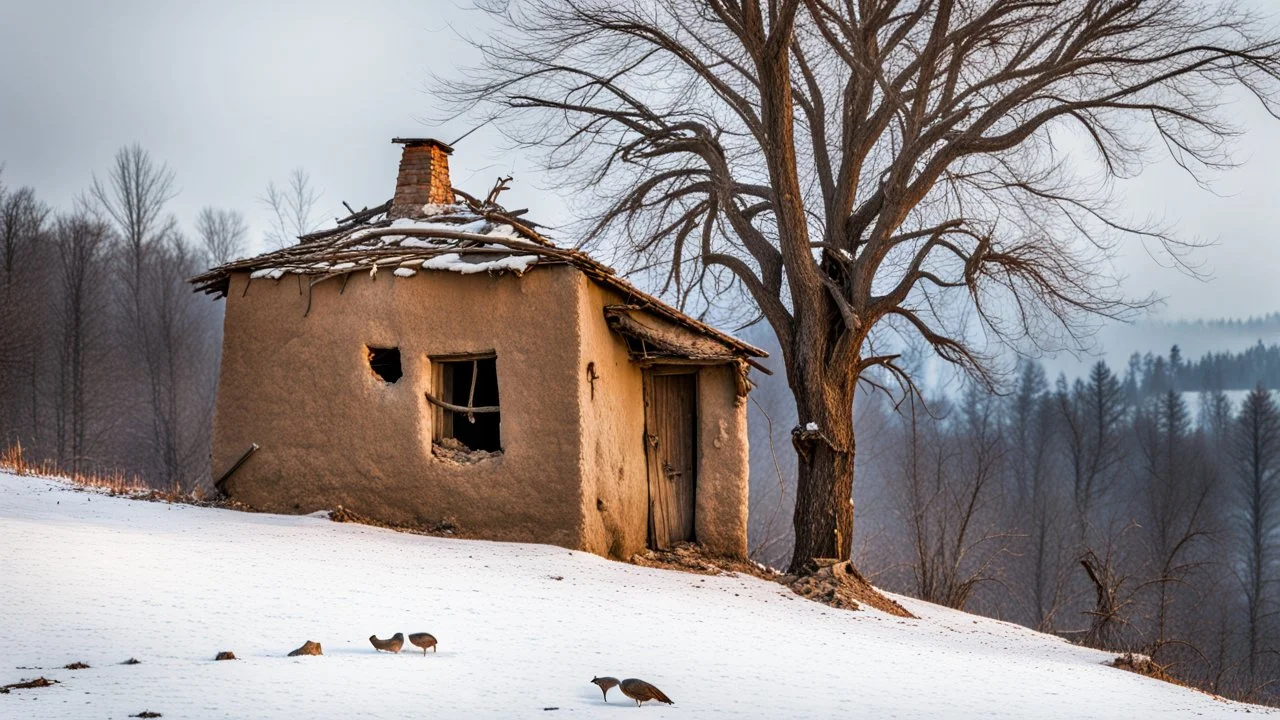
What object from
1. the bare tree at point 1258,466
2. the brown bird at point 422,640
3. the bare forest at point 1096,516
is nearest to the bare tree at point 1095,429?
the bare forest at point 1096,516

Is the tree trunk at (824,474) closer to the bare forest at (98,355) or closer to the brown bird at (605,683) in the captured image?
the brown bird at (605,683)

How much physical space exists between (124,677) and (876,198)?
39.9 ft

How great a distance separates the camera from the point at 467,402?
14.3m

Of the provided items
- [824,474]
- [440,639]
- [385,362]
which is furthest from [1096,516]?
[440,639]

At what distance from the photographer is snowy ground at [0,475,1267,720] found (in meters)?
6.04

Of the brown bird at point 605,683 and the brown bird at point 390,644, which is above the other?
the brown bird at point 390,644

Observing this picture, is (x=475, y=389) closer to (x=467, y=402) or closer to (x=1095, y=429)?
(x=467, y=402)

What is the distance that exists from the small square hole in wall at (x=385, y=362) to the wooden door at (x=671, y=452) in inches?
128

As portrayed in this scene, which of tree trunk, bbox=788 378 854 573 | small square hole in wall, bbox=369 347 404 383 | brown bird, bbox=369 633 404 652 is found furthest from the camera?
tree trunk, bbox=788 378 854 573

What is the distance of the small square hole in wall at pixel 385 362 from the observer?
45.1ft

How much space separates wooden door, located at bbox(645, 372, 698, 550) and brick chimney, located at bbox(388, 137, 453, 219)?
3828 mm

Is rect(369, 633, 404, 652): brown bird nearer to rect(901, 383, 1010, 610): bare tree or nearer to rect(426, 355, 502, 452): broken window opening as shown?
rect(426, 355, 502, 452): broken window opening

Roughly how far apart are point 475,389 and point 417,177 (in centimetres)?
332

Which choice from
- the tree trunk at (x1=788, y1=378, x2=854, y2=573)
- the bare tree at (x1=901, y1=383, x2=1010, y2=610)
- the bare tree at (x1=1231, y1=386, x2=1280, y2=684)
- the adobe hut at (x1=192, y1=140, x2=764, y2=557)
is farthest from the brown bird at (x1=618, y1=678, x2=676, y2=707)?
the bare tree at (x1=1231, y1=386, x2=1280, y2=684)
